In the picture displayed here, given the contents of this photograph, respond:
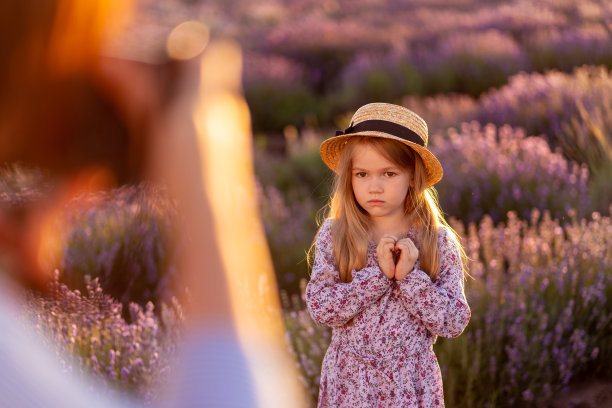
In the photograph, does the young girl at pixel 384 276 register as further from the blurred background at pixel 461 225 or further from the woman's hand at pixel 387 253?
the blurred background at pixel 461 225

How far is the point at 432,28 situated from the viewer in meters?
14.0

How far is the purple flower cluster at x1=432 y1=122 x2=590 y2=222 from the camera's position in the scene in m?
4.38

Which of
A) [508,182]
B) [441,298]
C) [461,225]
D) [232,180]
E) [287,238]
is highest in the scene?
[508,182]

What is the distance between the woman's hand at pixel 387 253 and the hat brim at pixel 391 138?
0.83 feet

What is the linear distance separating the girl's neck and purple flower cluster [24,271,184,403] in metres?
0.83

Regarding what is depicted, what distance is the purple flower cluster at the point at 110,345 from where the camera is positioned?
7.61ft

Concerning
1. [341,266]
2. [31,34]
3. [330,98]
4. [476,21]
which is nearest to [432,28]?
[476,21]

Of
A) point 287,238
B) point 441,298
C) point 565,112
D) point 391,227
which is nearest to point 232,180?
point 441,298

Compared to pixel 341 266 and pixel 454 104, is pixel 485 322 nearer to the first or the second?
pixel 341 266

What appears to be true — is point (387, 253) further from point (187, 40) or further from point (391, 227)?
point (187, 40)

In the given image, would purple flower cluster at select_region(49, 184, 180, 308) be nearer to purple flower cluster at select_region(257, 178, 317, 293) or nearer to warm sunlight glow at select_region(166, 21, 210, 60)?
purple flower cluster at select_region(257, 178, 317, 293)

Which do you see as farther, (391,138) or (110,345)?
(110,345)

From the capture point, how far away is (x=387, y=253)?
168 centimetres

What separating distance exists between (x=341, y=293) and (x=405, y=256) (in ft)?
0.73
